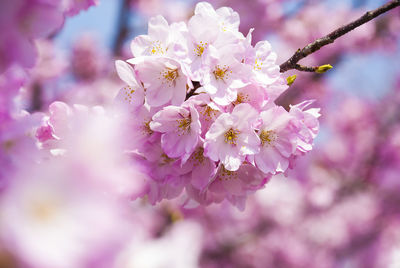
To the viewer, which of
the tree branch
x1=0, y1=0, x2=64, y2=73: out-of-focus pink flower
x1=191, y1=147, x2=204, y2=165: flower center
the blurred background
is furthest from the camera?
the blurred background

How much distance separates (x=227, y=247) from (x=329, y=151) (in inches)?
92.4

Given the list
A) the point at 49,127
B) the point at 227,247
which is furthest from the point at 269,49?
the point at 227,247

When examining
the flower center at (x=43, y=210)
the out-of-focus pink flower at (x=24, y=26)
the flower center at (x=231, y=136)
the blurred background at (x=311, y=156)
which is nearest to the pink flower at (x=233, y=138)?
the flower center at (x=231, y=136)

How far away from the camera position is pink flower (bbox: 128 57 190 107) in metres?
1.08

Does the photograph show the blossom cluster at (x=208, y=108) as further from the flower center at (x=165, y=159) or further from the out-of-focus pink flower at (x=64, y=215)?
the out-of-focus pink flower at (x=64, y=215)

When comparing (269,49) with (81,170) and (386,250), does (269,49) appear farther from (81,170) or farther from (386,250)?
(386,250)

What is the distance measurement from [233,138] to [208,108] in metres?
0.12

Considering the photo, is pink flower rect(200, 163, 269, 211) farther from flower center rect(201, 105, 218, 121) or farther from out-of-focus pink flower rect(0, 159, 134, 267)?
out-of-focus pink flower rect(0, 159, 134, 267)

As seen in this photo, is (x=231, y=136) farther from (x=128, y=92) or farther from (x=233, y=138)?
(x=128, y=92)

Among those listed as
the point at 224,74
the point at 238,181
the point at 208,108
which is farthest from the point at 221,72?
the point at 238,181

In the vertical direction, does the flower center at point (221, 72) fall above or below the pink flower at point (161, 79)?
below

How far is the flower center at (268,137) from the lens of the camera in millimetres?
1101

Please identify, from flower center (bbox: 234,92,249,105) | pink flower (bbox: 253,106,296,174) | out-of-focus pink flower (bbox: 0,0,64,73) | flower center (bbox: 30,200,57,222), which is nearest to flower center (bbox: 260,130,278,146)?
pink flower (bbox: 253,106,296,174)

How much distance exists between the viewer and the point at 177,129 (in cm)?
108
